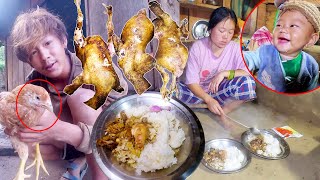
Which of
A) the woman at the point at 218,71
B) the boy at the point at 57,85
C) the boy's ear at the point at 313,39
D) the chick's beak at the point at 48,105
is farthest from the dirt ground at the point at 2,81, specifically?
the boy's ear at the point at 313,39

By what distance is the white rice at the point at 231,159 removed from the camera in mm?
2318

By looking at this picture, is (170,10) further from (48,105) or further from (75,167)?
(75,167)

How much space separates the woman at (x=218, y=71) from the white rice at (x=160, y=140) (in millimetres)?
243

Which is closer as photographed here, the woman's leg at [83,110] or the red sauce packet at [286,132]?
the woman's leg at [83,110]

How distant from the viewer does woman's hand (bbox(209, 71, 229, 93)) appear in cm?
202

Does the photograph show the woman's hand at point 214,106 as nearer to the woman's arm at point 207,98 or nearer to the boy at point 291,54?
the woman's arm at point 207,98

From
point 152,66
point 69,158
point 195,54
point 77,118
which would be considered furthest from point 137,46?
point 69,158

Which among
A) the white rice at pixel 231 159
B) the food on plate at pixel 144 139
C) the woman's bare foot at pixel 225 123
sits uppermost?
the food on plate at pixel 144 139

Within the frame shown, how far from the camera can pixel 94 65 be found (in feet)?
5.82

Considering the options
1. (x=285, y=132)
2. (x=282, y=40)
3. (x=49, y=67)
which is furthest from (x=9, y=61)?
(x=285, y=132)

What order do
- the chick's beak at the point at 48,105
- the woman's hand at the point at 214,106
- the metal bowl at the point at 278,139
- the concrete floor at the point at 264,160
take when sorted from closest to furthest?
the chick's beak at the point at 48,105
the woman's hand at the point at 214,106
the concrete floor at the point at 264,160
the metal bowl at the point at 278,139

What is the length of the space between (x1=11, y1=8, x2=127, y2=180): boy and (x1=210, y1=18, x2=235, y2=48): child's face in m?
0.65

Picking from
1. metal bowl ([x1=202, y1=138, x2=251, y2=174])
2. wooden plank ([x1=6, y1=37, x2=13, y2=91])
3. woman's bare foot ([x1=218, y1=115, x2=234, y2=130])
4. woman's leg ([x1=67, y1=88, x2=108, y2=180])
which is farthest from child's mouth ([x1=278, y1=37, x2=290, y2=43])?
wooden plank ([x1=6, y1=37, x2=13, y2=91])

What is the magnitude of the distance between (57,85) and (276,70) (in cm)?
141
